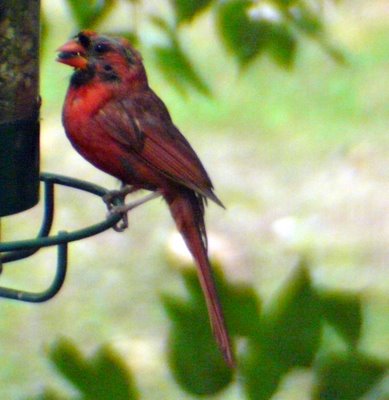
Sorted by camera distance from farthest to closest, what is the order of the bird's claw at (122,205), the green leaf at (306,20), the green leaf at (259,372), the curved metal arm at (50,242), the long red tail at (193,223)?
the bird's claw at (122,205), the long red tail at (193,223), the green leaf at (306,20), the curved metal arm at (50,242), the green leaf at (259,372)

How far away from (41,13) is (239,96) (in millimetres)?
6360

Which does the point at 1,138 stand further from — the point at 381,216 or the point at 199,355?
the point at 381,216

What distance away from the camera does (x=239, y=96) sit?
30.1 feet

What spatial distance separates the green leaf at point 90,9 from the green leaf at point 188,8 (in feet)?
0.54

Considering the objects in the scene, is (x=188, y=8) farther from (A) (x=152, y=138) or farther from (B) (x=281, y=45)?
(A) (x=152, y=138)

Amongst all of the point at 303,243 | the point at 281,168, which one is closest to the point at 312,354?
the point at 303,243

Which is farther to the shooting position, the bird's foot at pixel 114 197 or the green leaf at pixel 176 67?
the bird's foot at pixel 114 197

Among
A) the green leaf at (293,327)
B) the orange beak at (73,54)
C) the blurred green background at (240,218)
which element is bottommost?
the blurred green background at (240,218)

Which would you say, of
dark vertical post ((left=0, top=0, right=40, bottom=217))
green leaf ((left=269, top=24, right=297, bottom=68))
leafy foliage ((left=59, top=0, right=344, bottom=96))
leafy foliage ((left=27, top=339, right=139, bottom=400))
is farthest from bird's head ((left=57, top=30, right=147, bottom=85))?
leafy foliage ((left=27, top=339, right=139, bottom=400))

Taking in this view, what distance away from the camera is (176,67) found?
281cm

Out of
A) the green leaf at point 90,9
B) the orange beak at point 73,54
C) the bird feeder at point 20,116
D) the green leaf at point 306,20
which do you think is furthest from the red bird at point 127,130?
the green leaf at point 306,20

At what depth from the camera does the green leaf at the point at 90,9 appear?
274 cm

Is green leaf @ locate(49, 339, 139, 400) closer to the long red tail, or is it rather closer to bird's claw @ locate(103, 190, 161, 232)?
the long red tail

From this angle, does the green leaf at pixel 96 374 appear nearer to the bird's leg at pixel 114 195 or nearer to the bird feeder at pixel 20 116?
the bird feeder at pixel 20 116
